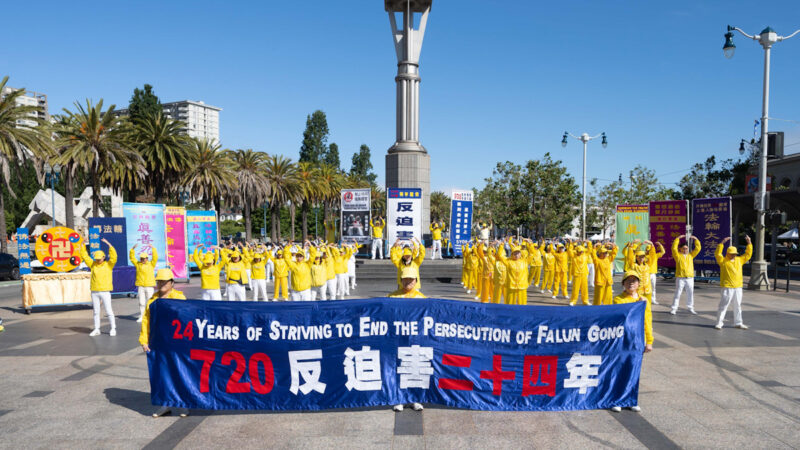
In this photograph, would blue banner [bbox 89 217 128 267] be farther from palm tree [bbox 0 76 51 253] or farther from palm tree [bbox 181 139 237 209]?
palm tree [bbox 181 139 237 209]

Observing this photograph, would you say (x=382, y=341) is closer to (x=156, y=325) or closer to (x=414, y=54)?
(x=156, y=325)

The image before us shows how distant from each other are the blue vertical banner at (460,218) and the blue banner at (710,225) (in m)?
10.8

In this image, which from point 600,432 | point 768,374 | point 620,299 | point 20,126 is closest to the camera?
point 600,432

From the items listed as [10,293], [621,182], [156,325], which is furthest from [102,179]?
[621,182]

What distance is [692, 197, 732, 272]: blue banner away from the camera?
20.8m

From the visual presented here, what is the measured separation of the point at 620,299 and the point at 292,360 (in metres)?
4.66

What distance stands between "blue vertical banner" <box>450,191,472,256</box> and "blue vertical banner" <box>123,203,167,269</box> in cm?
1439

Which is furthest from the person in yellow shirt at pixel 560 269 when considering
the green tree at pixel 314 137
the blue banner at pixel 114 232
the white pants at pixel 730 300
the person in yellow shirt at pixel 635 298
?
the green tree at pixel 314 137

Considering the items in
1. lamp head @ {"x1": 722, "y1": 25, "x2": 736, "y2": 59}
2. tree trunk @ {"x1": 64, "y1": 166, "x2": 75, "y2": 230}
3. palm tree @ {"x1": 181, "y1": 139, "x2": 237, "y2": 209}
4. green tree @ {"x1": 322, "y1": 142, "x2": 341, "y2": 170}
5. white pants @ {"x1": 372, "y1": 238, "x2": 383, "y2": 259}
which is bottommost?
white pants @ {"x1": 372, "y1": 238, "x2": 383, "y2": 259}

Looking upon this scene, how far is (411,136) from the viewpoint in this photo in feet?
99.4

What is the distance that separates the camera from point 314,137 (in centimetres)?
7881

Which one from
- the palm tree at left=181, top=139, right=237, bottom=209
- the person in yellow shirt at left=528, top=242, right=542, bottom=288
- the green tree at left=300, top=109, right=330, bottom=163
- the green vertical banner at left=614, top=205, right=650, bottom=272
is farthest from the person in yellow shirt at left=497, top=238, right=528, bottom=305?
the green tree at left=300, top=109, right=330, bottom=163

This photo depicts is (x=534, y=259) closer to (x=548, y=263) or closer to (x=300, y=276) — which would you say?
(x=548, y=263)

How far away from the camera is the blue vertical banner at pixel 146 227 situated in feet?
67.0
